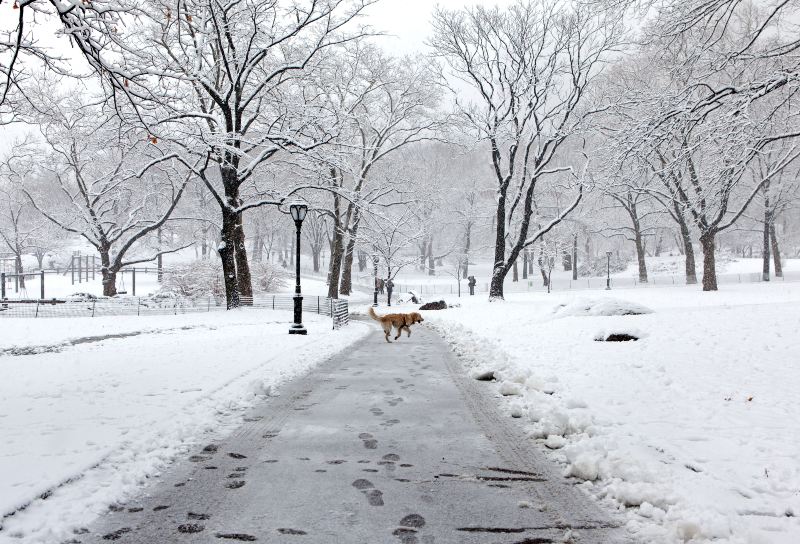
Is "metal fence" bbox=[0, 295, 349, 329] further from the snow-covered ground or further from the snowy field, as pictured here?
the snow-covered ground

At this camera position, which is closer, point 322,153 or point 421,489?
point 421,489

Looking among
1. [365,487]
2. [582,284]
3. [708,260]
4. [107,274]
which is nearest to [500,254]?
[708,260]

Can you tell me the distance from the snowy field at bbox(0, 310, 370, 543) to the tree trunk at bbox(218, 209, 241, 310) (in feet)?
25.5

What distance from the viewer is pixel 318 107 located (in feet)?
66.3

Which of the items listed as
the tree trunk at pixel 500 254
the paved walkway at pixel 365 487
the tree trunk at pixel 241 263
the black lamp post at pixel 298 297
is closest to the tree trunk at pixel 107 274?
the tree trunk at pixel 241 263

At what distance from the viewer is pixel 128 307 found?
23.0m

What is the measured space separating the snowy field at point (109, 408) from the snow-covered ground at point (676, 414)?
334 cm

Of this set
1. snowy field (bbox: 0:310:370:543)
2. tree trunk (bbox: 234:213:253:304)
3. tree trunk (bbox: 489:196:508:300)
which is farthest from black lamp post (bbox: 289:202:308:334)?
tree trunk (bbox: 489:196:508:300)

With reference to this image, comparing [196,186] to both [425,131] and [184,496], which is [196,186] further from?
[184,496]

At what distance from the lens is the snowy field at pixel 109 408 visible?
11.4 ft

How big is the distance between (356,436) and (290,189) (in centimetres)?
1886

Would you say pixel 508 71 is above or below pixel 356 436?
above

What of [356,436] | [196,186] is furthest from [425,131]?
[356,436]

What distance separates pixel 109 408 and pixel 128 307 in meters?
19.3
